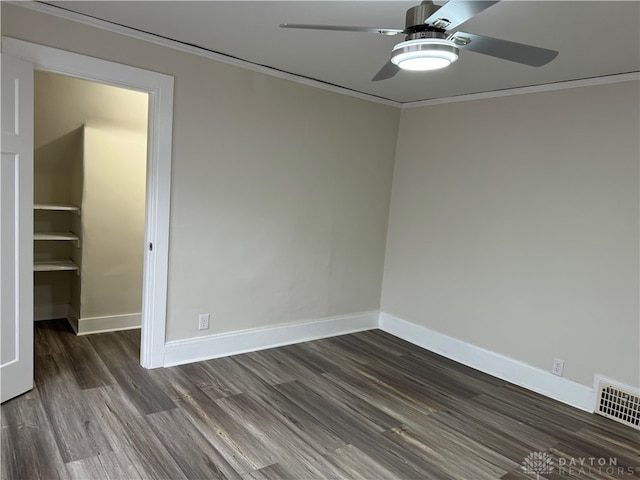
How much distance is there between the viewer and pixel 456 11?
1526 mm

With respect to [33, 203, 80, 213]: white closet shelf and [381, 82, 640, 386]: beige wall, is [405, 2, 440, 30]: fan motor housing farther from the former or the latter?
[33, 203, 80, 213]: white closet shelf

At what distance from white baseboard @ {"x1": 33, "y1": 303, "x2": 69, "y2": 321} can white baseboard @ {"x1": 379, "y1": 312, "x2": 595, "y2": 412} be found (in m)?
3.13

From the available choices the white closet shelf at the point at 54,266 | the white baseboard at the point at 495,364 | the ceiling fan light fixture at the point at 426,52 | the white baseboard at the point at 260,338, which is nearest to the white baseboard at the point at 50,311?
the white closet shelf at the point at 54,266

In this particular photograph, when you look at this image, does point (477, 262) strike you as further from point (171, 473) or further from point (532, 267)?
point (171, 473)

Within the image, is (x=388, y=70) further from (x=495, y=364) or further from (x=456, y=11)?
(x=495, y=364)

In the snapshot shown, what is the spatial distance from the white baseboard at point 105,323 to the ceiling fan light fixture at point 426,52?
331 cm

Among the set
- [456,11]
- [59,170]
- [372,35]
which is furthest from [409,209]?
[59,170]

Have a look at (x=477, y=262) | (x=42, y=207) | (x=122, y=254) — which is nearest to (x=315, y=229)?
(x=477, y=262)

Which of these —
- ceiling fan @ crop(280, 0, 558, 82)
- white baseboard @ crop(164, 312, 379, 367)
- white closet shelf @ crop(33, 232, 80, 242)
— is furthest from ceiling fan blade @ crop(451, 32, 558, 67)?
white closet shelf @ crop(33, 232, 80, 242)

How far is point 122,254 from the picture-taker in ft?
12.8

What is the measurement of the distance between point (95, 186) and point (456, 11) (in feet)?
10.7

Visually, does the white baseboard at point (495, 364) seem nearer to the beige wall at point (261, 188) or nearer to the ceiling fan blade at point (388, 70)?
the beige wall at point (261, 188)

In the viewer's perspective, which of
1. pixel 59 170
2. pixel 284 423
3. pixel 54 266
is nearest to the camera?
pixel 284 423

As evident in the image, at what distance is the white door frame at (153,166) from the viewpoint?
2654 millimetres
